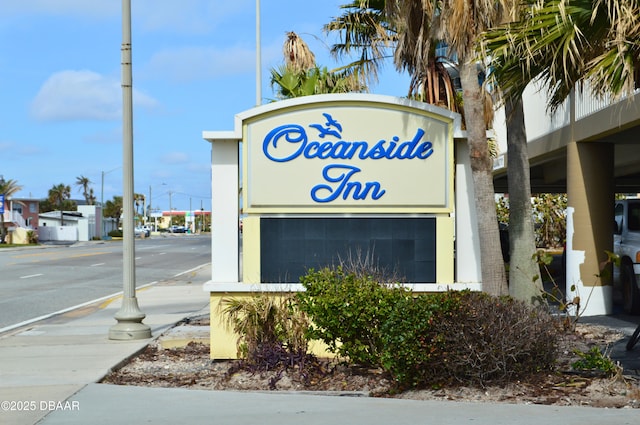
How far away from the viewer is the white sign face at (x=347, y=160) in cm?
1030

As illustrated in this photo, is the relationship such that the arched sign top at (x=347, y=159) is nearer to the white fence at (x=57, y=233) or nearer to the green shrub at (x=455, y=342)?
the green shrub at (x=455, y=342)

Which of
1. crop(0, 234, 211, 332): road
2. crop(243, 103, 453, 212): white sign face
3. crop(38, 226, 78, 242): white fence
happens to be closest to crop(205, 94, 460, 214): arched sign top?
crop(243, 103, 453, 212): white sign face

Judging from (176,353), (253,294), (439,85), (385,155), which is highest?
(439,85)

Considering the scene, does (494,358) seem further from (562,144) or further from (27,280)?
(27,280)

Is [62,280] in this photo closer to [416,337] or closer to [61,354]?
[61,354]

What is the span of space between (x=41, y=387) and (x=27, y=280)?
19685mm

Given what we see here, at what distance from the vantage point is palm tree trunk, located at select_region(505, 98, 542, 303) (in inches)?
496

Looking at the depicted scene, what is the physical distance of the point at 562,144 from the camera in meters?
16.1

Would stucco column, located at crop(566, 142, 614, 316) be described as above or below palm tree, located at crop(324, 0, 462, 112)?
below

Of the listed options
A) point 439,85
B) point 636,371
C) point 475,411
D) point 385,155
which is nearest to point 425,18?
point 385,155

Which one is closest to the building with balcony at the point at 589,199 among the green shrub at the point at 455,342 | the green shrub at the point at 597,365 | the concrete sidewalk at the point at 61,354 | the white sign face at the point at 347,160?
the white sign face at the point at 347,160

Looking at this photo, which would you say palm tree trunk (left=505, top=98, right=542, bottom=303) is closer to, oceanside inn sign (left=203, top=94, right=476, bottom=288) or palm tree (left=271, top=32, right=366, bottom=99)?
oceanside inn sign (left=203, top=94, right=476, bottom=288)

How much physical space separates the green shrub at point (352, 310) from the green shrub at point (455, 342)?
0.85ft

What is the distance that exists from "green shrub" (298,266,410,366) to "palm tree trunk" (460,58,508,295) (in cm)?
316
